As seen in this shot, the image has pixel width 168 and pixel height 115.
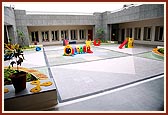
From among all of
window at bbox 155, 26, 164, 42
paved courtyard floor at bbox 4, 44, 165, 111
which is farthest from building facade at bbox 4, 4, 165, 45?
paved courtyard floor at bbox 4, 44, 165, 111

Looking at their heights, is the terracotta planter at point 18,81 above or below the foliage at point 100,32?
below

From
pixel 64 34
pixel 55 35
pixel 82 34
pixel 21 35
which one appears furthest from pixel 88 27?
pixel 21 35

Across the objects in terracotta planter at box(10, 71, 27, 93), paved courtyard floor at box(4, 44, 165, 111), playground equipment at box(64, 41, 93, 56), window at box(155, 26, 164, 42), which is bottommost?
paved courtyard floor at box(4, 44, 165, 111)

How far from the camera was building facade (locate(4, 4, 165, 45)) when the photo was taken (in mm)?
12711

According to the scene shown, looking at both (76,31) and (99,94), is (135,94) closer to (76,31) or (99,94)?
(99,94)

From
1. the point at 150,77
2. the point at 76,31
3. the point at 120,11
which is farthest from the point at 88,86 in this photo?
the point at 76,31

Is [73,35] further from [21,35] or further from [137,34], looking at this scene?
[137,34]

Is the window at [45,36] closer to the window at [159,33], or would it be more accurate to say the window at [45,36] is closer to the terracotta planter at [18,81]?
the window at [159,33]

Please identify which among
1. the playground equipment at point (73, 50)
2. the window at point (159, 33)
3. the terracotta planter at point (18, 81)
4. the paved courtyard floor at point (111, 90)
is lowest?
the paved courtyard floor at point (111, 90)

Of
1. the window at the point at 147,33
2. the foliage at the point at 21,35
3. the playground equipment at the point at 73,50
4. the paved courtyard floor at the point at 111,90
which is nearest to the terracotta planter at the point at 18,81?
the paved courtyard floor at the point at 111,90

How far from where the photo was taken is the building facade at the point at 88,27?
12711 mm

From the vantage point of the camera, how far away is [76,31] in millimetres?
19156

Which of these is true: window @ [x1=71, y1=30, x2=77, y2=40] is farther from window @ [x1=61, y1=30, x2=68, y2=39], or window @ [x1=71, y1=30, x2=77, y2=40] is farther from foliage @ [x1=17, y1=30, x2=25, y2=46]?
foliage @ [x1=17, y1=30, x2=25, y2=46]

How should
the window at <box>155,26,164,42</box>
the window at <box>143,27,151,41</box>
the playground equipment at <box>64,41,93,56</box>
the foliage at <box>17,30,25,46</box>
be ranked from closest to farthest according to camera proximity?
the playground equipment at <box>64,41,93,56</box> < the window at <box>155,26,164,42</box> < the foliage at <box>17,30,25,46</box> < the window at <box>143,27,151,41</box>
